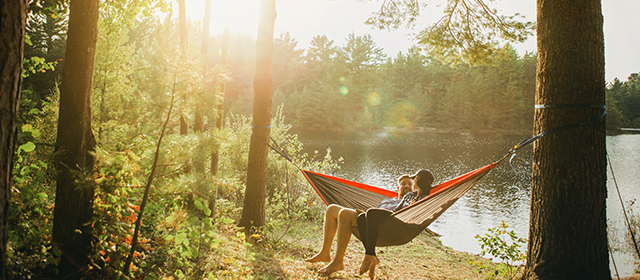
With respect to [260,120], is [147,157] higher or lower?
lower

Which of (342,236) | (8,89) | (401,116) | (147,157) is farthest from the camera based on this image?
(401,116)

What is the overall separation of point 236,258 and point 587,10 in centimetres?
239

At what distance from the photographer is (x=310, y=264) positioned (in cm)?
247

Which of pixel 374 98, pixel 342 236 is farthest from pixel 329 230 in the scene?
pixel 374 98

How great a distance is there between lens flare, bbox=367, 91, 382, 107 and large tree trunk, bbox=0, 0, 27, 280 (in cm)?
2803

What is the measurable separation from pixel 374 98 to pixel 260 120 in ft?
86.6

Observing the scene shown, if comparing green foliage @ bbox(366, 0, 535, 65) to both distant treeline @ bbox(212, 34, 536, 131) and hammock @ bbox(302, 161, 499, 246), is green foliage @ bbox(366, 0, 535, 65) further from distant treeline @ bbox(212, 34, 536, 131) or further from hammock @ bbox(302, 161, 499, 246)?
distant treeline @ bbox(212, 34, 536, 131)

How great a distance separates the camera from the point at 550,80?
5.93ft

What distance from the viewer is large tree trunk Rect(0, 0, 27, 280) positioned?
0.91m

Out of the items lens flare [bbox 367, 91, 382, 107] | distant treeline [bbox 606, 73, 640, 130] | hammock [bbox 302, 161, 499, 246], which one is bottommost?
hammock [bbox 302, 161, 499, 246]

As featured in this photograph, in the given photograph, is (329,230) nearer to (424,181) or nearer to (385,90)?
(424,181)

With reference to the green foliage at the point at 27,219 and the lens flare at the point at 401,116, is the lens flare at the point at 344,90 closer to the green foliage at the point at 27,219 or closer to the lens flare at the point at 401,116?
the lens flare at the point at 401,116

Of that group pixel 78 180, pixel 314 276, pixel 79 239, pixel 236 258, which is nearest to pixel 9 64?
pixel 78 180

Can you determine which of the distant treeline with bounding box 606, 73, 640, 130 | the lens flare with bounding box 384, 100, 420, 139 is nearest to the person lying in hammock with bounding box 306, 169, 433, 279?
the lens flare with bounding box 384, 100, 420, 139
